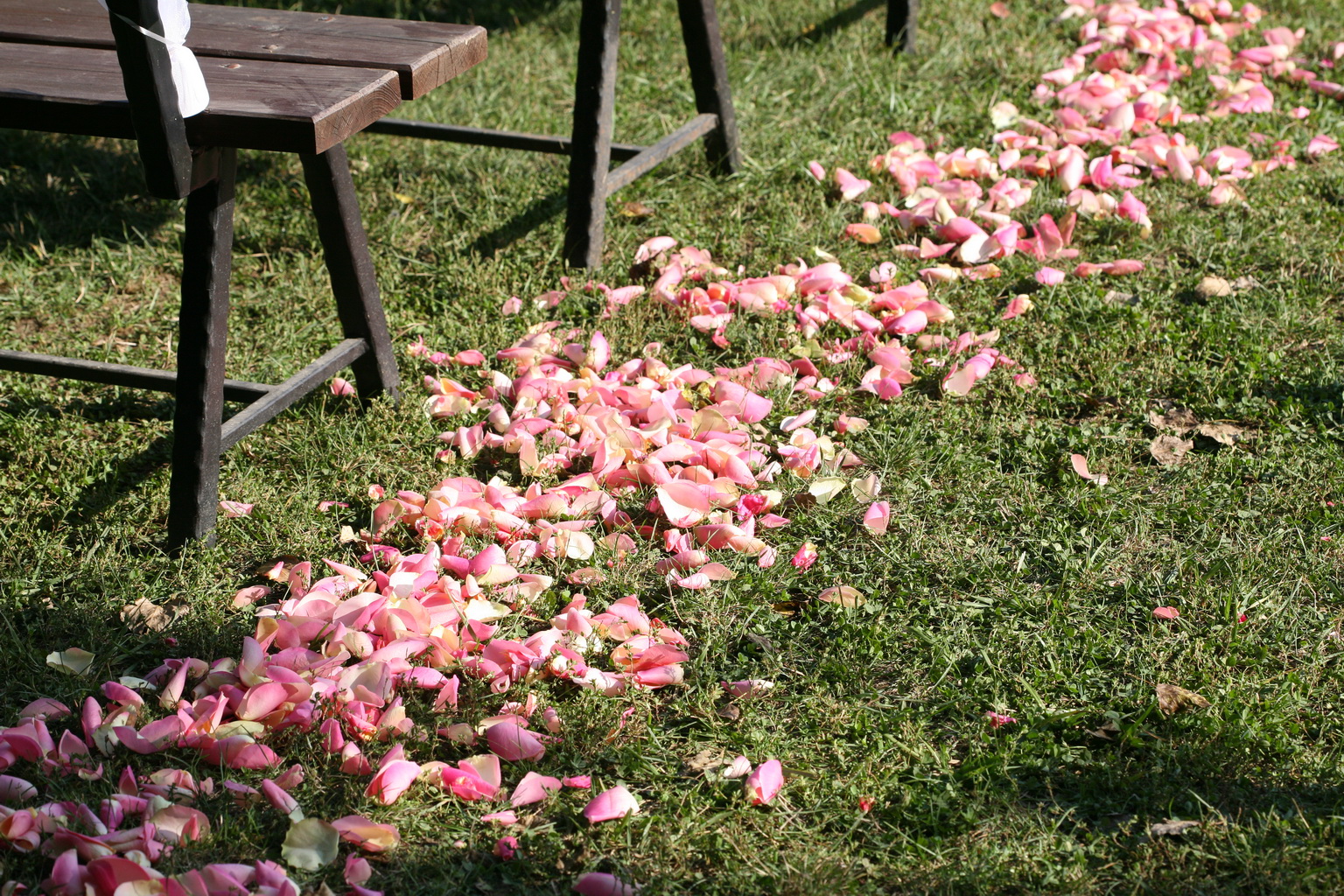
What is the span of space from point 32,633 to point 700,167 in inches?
95.3

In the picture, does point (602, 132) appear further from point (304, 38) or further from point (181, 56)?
point (181, 56)

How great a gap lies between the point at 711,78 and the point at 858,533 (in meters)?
1.86

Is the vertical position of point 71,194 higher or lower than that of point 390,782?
higher

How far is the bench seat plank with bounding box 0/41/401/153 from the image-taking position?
2.05 metres

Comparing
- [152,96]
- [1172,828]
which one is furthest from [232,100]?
[1172,828]

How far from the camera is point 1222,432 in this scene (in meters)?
2.71

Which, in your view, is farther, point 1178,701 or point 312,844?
point 1178,701

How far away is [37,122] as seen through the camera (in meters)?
2.16

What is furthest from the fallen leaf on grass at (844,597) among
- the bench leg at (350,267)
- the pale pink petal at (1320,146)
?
the pale pink petal at (1320,146)

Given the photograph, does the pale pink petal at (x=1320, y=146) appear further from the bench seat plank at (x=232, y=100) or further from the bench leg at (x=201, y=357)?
the bench leg at (x=201, y=357)

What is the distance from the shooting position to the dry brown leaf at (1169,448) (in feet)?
8.64

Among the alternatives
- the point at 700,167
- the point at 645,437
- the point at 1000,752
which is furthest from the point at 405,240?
the point at 1000,752

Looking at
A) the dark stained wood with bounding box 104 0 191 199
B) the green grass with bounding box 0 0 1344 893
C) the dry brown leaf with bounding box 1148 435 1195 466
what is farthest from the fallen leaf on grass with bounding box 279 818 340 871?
the dry brown leaf with bounding box 1148 435 1195 466

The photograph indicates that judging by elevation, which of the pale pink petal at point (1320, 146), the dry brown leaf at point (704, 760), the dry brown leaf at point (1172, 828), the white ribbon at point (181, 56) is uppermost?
the white ribbon at point (181, 56)
